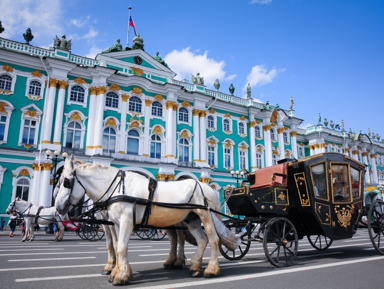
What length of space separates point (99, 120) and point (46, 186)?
22.1 feet

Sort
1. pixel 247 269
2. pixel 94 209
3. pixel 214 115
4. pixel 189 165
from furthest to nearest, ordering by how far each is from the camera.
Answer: pixel 214 115 → pixel 189 165 → pixel 247 269 → pixel 94 209

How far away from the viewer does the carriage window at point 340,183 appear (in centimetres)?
798

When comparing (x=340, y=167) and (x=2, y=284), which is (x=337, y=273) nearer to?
(x=340, y=167)

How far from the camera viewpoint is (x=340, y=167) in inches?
324

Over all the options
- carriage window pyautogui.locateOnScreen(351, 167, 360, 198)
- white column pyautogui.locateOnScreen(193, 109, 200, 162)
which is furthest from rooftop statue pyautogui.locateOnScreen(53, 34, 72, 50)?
carriage window pyautogui.locateOnScreen(351, 167, 360, 198)

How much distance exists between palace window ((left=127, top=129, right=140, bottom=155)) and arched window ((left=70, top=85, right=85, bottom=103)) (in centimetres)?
512

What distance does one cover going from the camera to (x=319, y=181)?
7773 millimetres

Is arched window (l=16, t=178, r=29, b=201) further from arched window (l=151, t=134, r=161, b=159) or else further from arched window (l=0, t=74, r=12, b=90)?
arched window (l=151, t=134, r=161, b=159)

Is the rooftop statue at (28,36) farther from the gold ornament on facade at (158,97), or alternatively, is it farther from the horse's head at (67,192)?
the horse's head at (67,192)

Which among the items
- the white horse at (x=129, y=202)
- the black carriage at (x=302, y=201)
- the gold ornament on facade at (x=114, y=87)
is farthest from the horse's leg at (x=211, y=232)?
the gold ornament on facade at (x=114, y=87)

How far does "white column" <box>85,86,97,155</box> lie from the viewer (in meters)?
Result: 24.0

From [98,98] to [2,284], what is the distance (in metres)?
22.0

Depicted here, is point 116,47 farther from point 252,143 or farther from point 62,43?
point 252,143

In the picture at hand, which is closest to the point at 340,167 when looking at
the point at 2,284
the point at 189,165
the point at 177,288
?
the point at 177,288
